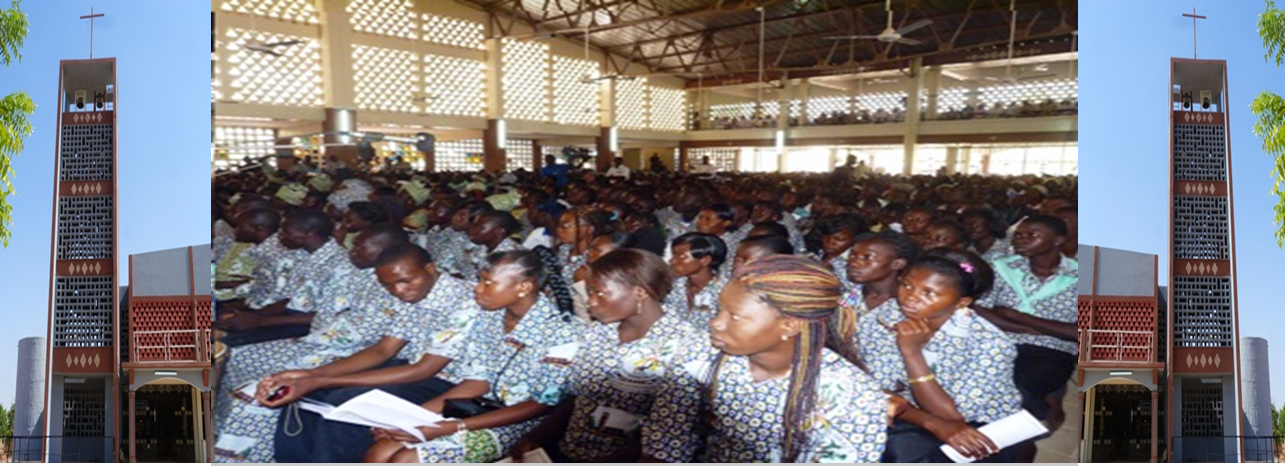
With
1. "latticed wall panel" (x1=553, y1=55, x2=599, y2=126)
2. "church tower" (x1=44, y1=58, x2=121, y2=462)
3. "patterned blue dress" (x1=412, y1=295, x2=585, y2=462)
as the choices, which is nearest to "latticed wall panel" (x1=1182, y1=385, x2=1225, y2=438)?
"patterned blue dress" (x1=412, y1=295, x2=585, y2=462)

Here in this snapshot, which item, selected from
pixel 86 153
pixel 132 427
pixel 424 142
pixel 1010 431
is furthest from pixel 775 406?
pixel 86 153

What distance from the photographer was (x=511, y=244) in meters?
5.62

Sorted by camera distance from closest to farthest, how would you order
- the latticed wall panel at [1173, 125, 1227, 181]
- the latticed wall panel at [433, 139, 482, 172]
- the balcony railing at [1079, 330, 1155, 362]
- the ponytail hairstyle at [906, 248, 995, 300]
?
the ponytail hairstyle at [906, 248, 995, 300] → the latticed wall panel at [433, 139, 482, 172] → the balcony railing at [1079, 330, 1155, 362] → the latticed wall panel at [1173, 125, 1227, 181]

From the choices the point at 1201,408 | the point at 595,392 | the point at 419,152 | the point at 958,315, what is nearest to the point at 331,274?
the point at 419,152

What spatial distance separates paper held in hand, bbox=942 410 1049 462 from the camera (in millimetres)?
5184

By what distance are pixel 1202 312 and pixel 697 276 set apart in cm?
382

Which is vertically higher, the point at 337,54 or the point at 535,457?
the point at 337,54

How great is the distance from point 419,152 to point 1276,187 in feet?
17.1

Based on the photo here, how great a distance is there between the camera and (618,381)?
5266 mm

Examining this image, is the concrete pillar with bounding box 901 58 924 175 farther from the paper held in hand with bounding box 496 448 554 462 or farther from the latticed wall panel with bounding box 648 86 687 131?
the paper held in hand with bounding box 496 448 554 462

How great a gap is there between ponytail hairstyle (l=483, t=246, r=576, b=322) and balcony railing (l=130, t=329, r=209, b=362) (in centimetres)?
251

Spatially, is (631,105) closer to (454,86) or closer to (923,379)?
(454,86)

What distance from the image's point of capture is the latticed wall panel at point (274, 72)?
5.42m

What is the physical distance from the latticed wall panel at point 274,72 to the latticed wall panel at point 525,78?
3.09 feet
